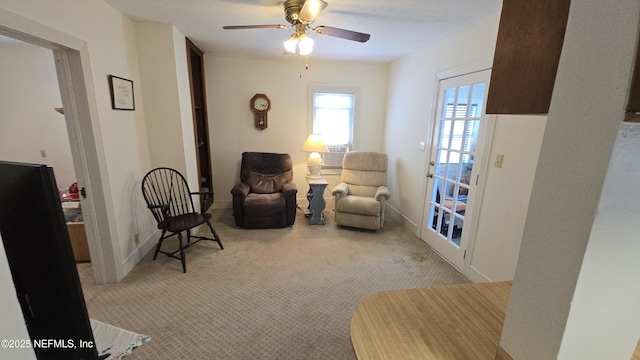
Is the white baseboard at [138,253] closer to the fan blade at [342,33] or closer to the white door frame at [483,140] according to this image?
the fan blade at [342,33]

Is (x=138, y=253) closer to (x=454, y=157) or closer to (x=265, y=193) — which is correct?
(x=265, y=193)

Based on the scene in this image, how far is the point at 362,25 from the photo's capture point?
8.65ft

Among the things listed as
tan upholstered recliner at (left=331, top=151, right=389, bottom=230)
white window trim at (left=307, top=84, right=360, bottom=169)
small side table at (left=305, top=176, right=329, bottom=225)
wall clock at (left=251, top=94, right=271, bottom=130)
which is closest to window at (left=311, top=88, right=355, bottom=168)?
white window trim at (left=307, top=84, right=360, bottom=169)

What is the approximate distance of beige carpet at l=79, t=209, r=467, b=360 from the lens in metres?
1.80

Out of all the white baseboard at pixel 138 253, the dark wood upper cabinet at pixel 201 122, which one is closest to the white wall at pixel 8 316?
the white baseboard at pixel 138 253

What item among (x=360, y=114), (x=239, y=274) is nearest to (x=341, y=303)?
(x=239, y=274)

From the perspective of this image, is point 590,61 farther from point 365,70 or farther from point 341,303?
point 365,70

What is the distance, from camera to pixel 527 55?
2.20ft

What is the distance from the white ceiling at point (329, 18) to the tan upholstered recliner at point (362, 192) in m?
1.55

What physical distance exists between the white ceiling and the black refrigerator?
2.15 m

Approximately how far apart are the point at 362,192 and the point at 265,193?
1.44 metres

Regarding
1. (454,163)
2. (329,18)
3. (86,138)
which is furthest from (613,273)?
(86,138)

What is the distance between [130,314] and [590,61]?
110 inches

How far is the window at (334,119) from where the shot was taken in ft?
14.3
